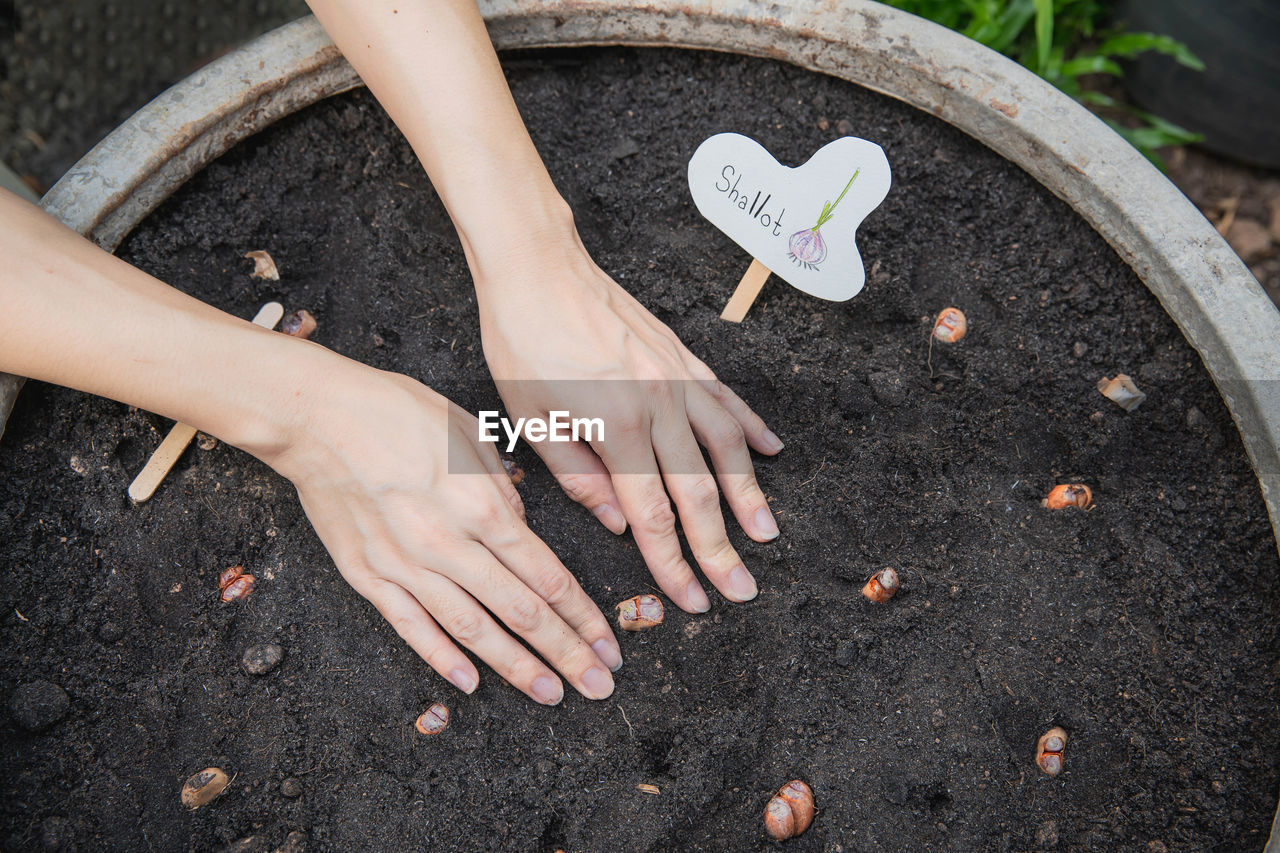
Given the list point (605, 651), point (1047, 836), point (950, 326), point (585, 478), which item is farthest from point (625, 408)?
point (1047, 836)

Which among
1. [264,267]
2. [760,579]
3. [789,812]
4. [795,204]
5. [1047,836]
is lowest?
[1047,836]

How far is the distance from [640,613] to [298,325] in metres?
0.70

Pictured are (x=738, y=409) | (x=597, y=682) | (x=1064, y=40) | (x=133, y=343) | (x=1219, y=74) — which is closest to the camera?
(x=133, y=343)

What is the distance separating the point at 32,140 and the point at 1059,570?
2.65m

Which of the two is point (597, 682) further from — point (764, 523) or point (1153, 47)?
point (1153, 47)

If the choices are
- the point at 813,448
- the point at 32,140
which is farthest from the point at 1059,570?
the point at 32,140

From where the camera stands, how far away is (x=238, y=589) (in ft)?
3.77

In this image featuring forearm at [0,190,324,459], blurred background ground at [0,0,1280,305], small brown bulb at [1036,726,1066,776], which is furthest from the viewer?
blurred background ground at [0,0,1280,305]

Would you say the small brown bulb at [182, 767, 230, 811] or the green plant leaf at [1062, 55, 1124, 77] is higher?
the small brown bulb at [182, 767, 230, 811]

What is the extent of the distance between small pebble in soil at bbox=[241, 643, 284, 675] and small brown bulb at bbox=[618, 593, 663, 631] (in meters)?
0.48

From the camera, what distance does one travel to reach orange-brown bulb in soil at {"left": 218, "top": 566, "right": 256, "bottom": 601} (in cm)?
115

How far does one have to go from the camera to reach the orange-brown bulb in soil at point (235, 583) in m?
1.15

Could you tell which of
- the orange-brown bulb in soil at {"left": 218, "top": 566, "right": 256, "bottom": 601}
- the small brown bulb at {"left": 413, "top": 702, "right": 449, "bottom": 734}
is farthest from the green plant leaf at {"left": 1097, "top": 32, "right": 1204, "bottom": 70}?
the orange-brown bulb in soil at {"left": 218, "top": 566, "right": 256, "bottom": 601}

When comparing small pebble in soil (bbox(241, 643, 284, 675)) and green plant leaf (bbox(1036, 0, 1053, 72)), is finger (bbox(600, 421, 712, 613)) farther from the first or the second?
green plant leaf (bbox(1036, 0, 1053, 72))
